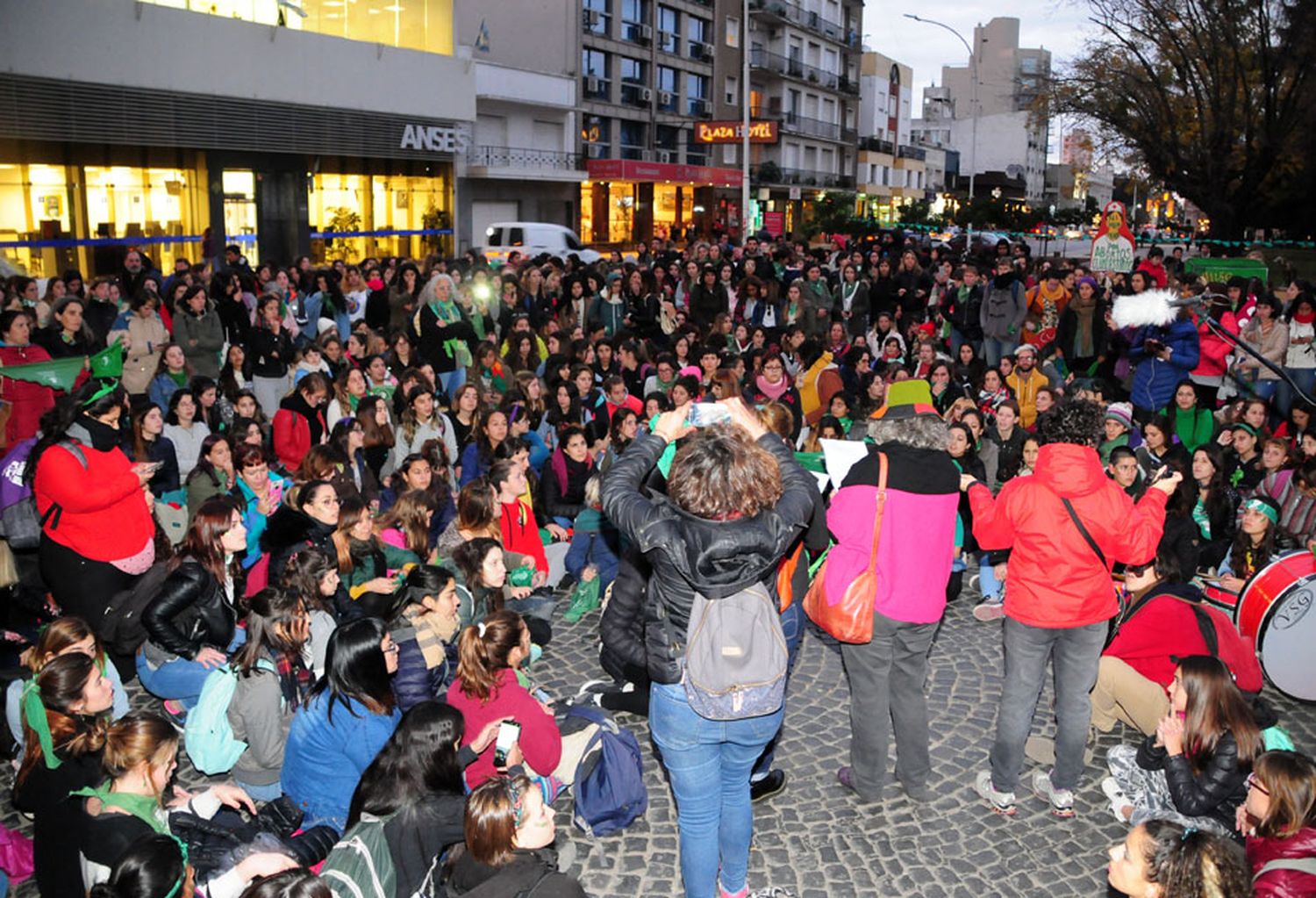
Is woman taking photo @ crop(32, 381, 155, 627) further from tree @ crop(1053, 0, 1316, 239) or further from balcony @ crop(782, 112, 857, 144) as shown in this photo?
balcony @ crop(782, 112, 857, 144)

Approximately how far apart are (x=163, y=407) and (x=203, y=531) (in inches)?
168

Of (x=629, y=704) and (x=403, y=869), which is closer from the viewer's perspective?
(x=403, y=869)

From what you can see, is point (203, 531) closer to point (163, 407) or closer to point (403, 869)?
point (403, 869)

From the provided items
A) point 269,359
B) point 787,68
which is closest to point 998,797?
point 269,359

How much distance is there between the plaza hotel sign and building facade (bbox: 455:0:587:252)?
6.00 meters

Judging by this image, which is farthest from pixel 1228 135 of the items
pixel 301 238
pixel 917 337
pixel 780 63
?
pixel 780 63

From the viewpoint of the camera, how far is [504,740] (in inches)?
175

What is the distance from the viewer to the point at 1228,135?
28.3 m

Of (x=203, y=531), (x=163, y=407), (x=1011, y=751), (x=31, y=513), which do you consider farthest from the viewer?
(x=163, y=407)

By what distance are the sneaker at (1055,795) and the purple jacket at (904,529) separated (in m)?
1.26

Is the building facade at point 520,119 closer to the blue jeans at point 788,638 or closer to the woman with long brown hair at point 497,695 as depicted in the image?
the woman with long brown hair at point 497,695

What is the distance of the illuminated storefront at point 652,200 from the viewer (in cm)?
3922

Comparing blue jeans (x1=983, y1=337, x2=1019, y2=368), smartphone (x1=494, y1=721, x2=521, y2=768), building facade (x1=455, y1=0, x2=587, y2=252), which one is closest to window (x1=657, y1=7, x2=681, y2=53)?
building facade (x1=455, y1=0, x2=587, y2=252)

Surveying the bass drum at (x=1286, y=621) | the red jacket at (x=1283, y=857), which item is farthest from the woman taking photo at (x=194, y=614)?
the bass drum at (x=1286, y=621)
